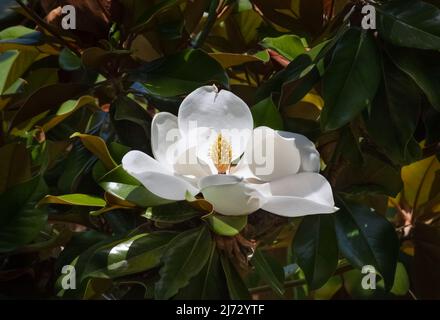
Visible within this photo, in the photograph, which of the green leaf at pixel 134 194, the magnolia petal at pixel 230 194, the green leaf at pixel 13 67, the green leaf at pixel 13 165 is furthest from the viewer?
the green leaf at pixel 13 67

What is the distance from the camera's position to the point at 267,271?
3.75ft

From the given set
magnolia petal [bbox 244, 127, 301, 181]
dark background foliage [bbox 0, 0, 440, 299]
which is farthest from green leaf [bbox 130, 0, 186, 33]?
magnolia petal [bbox 244, 127, 301, 181]

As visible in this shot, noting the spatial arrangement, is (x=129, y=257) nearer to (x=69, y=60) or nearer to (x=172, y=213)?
(x=172, y=213)

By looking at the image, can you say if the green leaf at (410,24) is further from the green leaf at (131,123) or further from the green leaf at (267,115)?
the green leaf at (131,123)

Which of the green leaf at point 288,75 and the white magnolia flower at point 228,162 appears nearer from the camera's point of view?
the white magnolia flower at point 228,162

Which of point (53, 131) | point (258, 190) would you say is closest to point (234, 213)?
point (258, 190)

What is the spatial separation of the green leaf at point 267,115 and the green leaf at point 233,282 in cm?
20

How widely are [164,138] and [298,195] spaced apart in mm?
207

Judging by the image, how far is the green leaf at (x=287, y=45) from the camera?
128 cm

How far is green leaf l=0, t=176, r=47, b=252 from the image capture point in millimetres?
1241

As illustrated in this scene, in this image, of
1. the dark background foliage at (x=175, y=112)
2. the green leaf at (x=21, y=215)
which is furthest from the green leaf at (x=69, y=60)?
the green leaf at (x=21, y=215)

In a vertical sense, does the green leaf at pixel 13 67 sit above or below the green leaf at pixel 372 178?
above

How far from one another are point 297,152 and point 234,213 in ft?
0.39

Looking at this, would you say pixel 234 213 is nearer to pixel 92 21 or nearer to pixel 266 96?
pixel 266 96
